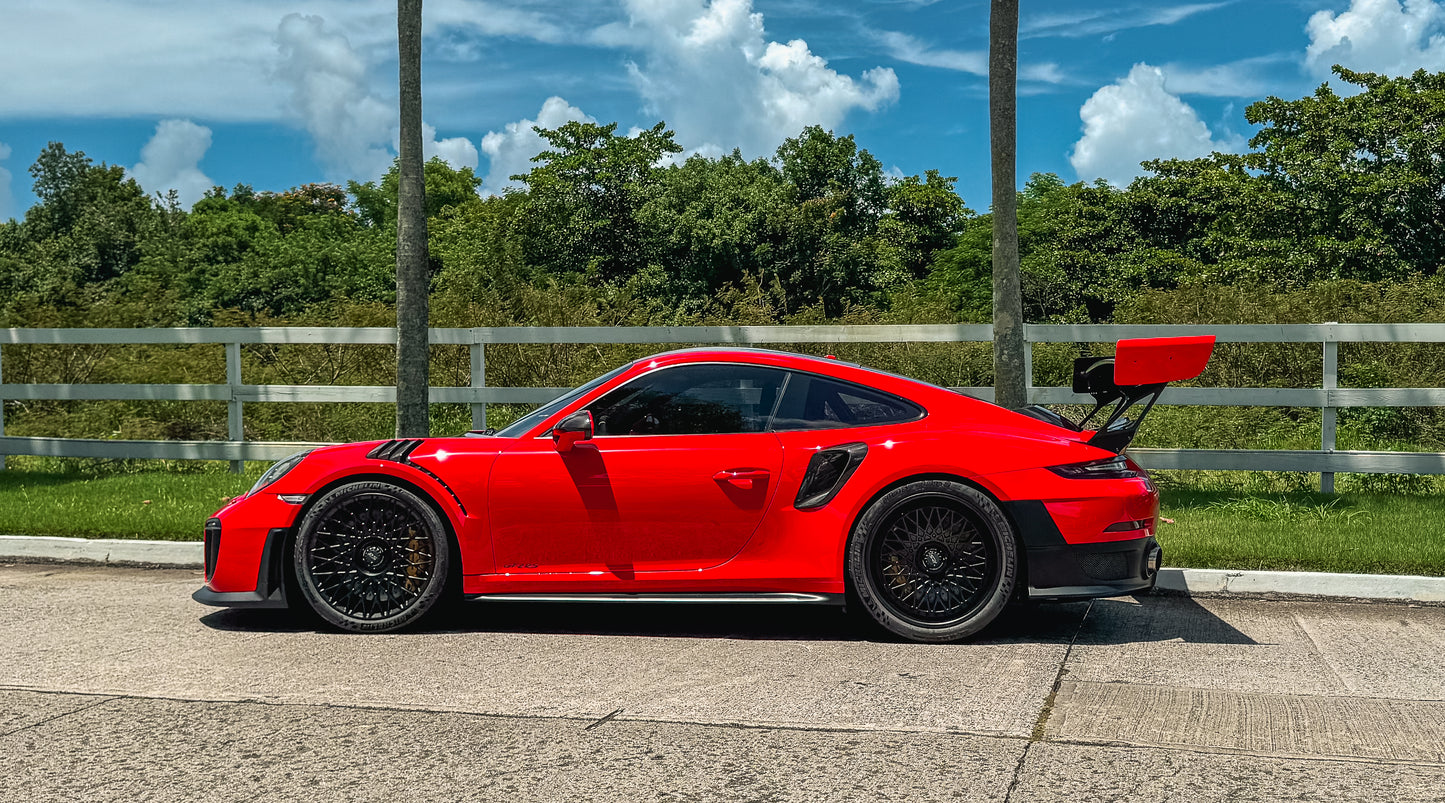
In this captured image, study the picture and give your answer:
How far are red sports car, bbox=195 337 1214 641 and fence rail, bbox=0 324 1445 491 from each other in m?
3.96

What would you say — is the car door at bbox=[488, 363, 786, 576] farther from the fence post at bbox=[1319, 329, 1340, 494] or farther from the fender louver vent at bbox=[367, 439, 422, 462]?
the fence post at bbox=[1319, 329, 1340, 494]

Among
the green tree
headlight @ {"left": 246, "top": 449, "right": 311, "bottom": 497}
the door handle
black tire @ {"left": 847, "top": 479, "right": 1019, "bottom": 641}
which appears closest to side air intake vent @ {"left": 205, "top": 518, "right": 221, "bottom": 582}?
headlight @ {"left": 246, "top": 449, "right": 311, "bottom": 497}

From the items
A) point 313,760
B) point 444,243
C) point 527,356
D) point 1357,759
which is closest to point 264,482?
point 313,760

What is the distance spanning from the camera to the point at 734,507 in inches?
235

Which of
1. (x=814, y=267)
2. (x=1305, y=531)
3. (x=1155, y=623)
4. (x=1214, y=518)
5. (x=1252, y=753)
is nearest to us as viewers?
(x=1252, y=753)

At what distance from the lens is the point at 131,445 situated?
12.4 metres

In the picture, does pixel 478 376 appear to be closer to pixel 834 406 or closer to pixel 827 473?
pixel 834 406

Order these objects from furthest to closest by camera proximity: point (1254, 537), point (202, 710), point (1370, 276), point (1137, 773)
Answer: point (1370, 276) < point (1254, 537) < point (202, 710) < point (1137, 773)

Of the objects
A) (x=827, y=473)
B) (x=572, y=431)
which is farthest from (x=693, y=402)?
(x=827, y=473)

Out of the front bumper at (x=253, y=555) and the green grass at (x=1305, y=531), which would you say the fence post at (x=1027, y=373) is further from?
the front bumper at (x=253, y=555)

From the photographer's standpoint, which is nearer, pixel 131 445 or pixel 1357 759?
pixel 1357 759

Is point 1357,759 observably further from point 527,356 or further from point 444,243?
point 444,243

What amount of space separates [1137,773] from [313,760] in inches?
105

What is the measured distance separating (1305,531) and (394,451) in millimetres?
5889
